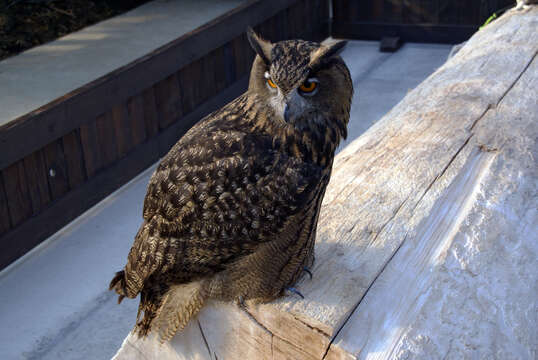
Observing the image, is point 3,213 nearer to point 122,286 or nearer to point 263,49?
point 122,286

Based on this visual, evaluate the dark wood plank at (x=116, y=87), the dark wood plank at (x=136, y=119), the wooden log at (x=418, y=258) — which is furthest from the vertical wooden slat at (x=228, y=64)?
the wooden log at (x=418, y=258)

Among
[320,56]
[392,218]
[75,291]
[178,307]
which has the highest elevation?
[320,56]

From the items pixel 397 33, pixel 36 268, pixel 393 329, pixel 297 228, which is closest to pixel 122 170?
pixel 36 268

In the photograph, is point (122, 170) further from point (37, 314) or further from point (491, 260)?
point (491, 260)

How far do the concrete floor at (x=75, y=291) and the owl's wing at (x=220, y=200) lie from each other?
1525mm

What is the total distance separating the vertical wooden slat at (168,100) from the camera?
14.6 ft

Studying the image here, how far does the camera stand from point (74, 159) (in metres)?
3.80

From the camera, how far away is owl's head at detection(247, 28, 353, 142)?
1.65 meters

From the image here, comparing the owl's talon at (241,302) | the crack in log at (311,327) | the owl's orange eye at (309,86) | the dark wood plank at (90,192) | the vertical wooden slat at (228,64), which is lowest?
the dark wood plank at (90,192)

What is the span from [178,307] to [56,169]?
7.03 ft

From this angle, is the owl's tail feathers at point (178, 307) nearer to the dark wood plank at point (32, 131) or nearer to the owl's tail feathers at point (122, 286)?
the owl's tail feathers at point (122, 286)

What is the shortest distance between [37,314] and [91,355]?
0.42 m

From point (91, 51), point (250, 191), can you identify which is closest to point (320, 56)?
point (250, 191)

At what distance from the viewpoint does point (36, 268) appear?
358cm
